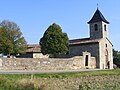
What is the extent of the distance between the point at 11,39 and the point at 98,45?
18259mm

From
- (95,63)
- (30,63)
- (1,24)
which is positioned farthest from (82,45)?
(30,63)

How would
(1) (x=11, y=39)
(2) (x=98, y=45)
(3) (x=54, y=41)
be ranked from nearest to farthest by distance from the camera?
(3) (x=54, y=41)
(2) (x=98, y=45)
(1) (x=11, y=39)

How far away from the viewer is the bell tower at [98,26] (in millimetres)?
62938

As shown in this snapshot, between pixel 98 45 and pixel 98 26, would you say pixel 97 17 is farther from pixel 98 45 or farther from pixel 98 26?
pixel 98 45

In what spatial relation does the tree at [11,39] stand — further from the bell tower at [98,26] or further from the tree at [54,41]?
the bell tower at [98,26]

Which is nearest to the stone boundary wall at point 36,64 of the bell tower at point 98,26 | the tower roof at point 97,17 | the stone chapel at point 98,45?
the stone chapel at point 98,45

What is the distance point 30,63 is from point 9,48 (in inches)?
836

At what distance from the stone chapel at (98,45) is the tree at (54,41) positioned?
5003 millimetres

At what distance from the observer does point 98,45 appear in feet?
192

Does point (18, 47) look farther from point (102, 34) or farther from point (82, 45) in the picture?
point (102, 34)

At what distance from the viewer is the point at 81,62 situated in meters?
49.7

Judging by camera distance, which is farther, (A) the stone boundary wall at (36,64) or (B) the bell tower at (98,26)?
(B) the bell tower at (98,26)

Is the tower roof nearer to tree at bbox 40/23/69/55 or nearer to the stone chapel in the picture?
the stone chapel

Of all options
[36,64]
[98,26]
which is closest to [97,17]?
[98,26]
